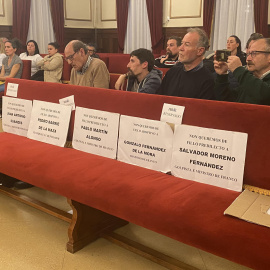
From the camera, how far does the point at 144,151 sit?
223 cm

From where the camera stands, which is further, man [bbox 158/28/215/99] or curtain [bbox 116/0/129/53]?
curtain [bbox 116/0/129/53]

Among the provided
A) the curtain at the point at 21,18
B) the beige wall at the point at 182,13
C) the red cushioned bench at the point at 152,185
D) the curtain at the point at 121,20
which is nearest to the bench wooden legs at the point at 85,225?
the red cushioned bench at the point at 152,185

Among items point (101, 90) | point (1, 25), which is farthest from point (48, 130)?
point (1, 25)

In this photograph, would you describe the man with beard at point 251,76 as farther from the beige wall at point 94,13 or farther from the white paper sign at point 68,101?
the beige wall at point 94,13

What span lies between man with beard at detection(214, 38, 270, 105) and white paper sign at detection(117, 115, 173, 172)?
24.9 inches

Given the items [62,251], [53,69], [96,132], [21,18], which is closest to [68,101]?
[96,132]

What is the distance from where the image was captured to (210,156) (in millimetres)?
1936

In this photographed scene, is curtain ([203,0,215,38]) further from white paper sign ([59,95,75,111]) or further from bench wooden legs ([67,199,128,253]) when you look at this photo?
bench wooden legs ([67,199,128,253])

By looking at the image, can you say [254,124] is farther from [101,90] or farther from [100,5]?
[100,5]

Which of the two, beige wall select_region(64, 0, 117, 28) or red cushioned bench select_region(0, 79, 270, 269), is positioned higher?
beige wall select_region(64, 0, 117, 28)

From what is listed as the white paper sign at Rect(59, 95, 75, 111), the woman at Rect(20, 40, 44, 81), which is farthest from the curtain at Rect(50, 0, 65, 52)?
the white paper sign at Rect(59, 95, 75, 111)

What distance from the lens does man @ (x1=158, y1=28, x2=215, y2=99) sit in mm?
2762

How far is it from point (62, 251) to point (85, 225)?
20 cm

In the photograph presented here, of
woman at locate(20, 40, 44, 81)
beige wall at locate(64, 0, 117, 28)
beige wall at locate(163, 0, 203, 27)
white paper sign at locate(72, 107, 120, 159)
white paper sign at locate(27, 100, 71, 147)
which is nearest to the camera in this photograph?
white paper sign at locate(72, 107, 120, 159)
